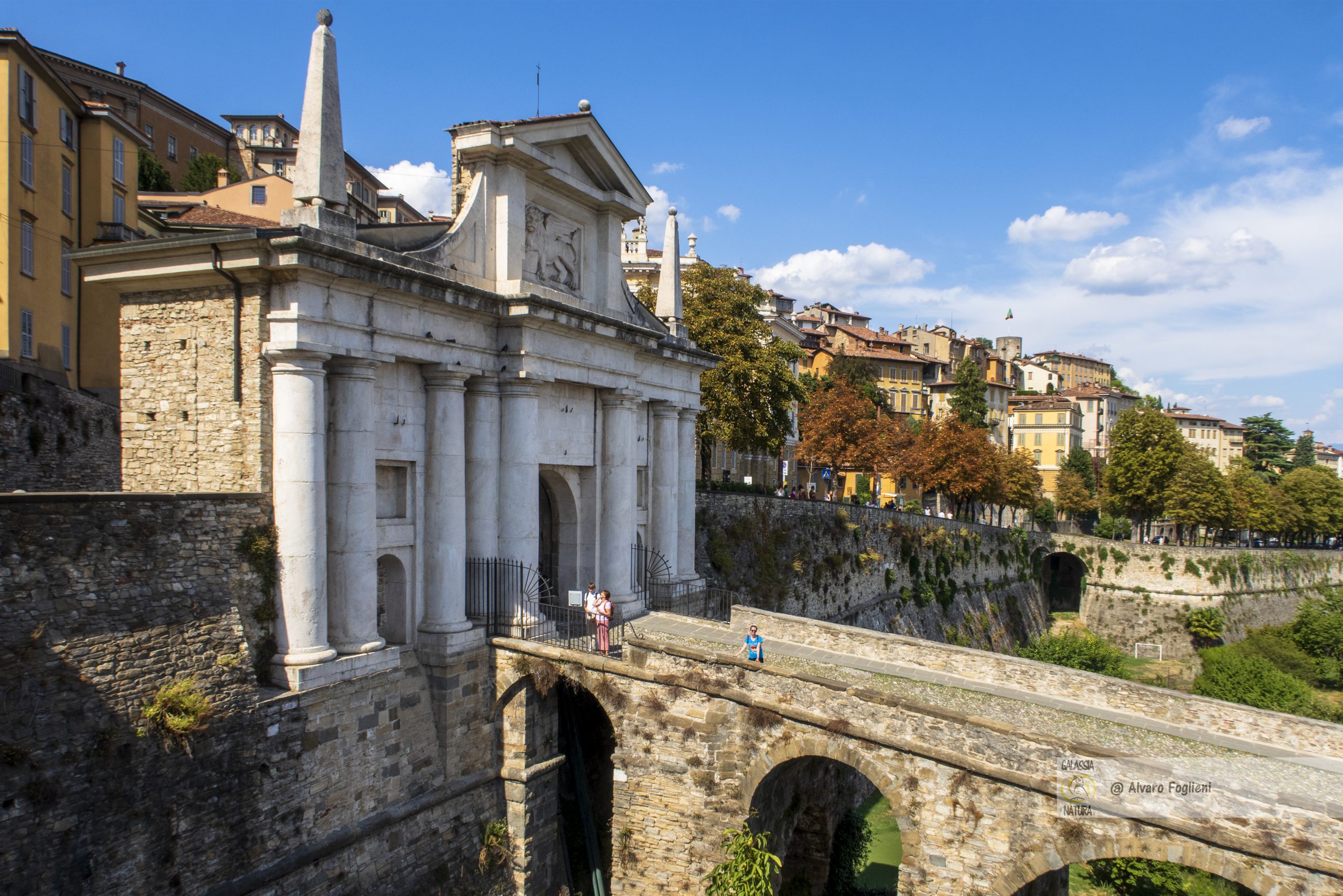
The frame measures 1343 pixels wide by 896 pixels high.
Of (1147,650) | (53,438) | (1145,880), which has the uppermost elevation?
(53,438)

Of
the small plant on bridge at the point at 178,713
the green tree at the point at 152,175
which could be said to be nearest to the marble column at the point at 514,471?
the small plant on bridge at the point at 178,713

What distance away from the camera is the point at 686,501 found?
78.6ft

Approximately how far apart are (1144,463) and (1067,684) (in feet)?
184

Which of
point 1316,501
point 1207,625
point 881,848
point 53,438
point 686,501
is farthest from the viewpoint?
point 1316,501

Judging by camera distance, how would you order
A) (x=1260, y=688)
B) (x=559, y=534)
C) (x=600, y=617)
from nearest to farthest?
1. (x=600, y=617)
2. (x=559, y=534)
3. (x=1260, y=688)

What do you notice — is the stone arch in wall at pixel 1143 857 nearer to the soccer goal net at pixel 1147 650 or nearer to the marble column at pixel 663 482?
the marble column at pixel 663 482

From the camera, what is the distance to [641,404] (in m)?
22.3

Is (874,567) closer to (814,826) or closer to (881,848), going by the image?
(881,848)

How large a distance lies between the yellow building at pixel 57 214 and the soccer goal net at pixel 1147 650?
178 ft

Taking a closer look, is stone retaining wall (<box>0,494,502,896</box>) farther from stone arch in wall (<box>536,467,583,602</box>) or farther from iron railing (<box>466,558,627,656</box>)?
stone arch in wall (<box>536,467,583,602</box>)

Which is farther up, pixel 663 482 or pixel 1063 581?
pixel 663 482

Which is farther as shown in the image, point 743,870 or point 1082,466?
point 1082,466

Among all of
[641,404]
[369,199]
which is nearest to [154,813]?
[641,404]

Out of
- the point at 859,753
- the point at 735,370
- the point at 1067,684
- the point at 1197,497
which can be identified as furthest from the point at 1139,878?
the point at 1197,497
